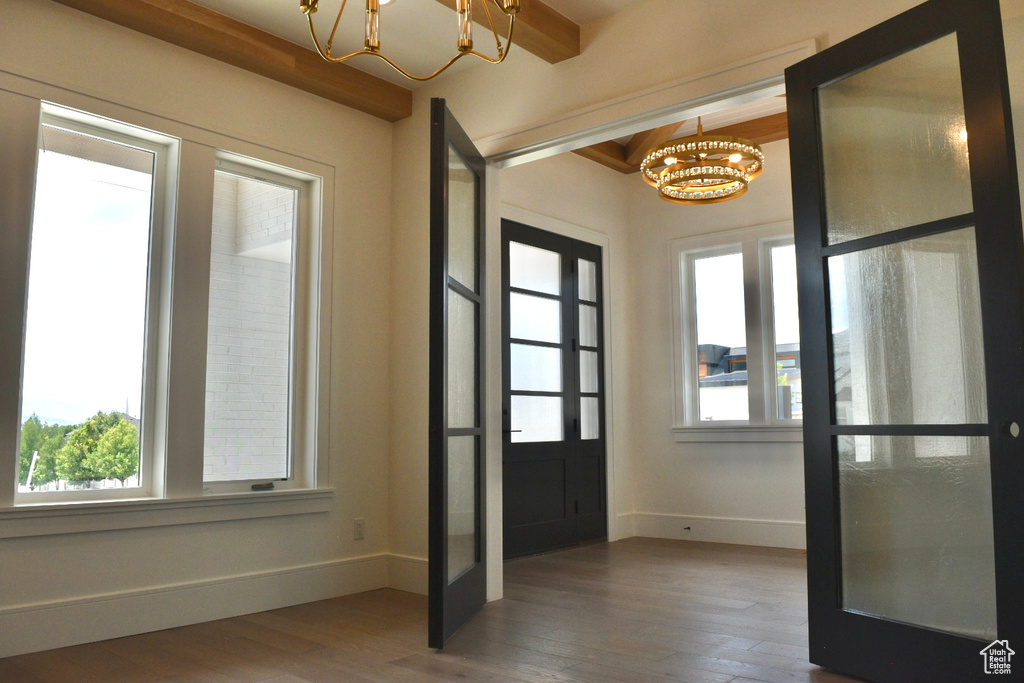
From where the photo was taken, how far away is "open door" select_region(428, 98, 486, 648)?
317 centimetres

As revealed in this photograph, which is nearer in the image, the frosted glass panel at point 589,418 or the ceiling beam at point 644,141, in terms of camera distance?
the ceiling beam at point 644,141

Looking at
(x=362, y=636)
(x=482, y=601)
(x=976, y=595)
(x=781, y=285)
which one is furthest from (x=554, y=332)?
(x=976, y=595)

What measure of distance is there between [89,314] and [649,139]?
428cm

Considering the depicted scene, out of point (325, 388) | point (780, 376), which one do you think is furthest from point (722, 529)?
point (325, 388)

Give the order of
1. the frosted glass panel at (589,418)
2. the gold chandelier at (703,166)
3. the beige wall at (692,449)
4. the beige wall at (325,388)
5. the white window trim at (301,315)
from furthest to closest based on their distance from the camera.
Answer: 1. the frosted glass panel at (589,418)
2. the beige wall at (692,449)
3. the gold chandelier at (703,166)
4. the white window trim at (301,315)
5. the beige wall at (325,388)

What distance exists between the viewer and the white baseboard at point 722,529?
559cm

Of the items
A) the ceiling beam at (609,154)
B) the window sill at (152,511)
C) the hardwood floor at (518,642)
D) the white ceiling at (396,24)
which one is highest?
the ceiling beam at (609,154)

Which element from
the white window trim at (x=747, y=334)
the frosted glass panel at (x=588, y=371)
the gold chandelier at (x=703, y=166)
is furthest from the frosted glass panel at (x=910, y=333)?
the frosted glass panel at (x=588, y=371)

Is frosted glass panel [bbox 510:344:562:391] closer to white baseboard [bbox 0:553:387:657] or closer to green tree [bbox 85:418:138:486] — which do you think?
white baseboard [bbox 0:553:387:657]

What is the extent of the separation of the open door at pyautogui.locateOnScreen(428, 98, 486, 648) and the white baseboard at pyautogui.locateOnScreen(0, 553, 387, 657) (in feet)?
2.83

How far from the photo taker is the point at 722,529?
5891 mm

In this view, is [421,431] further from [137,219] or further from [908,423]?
[908,423]

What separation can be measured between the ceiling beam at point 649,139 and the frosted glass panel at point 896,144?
269cm

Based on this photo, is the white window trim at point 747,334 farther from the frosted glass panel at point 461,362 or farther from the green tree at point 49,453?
the green tree at point 49,453
